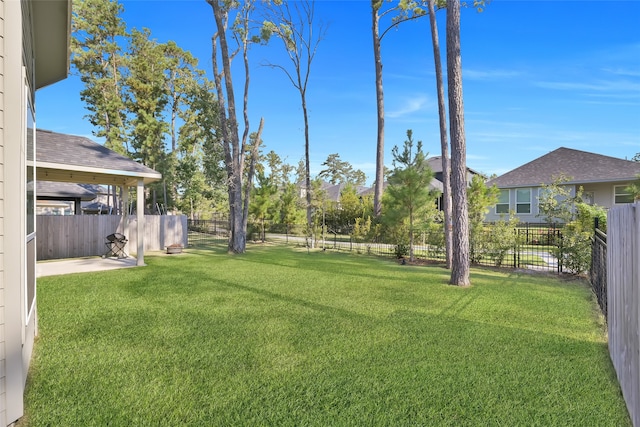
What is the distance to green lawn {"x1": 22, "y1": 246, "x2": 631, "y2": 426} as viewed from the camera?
2451mm

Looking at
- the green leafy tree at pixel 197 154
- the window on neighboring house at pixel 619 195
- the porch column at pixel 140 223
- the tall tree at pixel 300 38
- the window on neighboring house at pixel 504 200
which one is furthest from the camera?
the green leafy tree at pixel 197 154

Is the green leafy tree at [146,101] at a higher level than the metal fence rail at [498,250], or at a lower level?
higher

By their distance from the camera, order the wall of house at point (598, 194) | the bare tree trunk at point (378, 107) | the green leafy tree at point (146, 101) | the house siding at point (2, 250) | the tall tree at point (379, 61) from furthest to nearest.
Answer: the green leafy tree at point (146, 101) → the wall of house at point (598, 194) → the bare tree trunk at point (378, 107) → the tall tree at point (379, 61) → the house siding at point (2, 250)

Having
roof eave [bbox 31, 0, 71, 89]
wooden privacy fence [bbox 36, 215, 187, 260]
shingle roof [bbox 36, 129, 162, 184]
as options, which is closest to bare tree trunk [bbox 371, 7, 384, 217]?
wooden privacy fence [bbox 36, 215, 187, 260]

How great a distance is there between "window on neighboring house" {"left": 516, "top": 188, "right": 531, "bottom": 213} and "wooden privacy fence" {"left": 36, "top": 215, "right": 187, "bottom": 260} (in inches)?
786

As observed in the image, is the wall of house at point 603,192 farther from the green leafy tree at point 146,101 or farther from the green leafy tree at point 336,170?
the green leafy tree at point 336,170

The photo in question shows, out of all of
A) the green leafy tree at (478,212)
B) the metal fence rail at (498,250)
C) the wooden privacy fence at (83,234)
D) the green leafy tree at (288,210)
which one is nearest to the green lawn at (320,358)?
the metal fence rail at (498,250)

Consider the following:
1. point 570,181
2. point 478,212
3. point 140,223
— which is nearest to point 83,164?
point 140,223

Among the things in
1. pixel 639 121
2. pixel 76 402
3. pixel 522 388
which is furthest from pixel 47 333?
pixel 639 121

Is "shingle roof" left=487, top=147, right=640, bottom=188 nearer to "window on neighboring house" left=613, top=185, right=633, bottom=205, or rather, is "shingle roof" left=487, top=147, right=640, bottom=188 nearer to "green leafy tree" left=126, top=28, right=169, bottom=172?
"window on neighboring house" left=613, top=185, right=633, bottom=205

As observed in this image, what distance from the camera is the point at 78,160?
8.70m

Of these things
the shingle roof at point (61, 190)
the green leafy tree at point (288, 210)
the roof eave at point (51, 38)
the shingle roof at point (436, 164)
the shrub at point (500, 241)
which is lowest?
the shrub at point (500, 241)

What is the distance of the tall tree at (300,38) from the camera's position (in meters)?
18.3

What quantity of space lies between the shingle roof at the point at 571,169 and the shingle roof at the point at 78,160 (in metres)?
18.1
